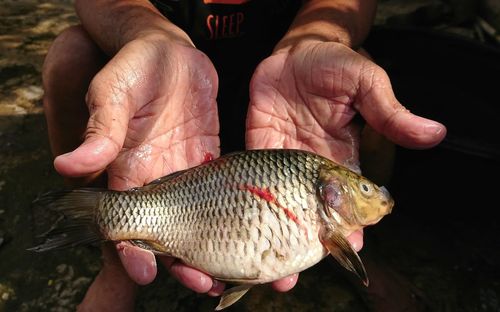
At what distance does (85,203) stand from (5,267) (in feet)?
4.65

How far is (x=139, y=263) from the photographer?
2084mm

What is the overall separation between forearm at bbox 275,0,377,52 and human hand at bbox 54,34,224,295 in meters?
0.59

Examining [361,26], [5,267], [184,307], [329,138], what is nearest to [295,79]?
[329,138]

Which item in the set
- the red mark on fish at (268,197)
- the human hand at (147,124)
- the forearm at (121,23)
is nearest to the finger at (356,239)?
the red mark on fish at (268,197)

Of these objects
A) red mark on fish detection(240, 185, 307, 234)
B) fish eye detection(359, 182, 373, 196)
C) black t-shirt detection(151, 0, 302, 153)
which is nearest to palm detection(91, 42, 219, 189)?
black t-shirt detection(151, 0, 302, 153)

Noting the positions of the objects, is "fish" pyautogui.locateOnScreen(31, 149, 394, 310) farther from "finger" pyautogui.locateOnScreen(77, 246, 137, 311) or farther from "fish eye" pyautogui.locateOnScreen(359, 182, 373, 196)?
"finger" pyautogui.locateOnScreen(77, 246, 137, 311)

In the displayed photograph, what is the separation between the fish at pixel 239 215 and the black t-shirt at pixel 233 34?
4.02 feet

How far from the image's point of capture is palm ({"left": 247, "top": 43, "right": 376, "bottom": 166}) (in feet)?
7.57

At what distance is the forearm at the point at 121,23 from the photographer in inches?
104

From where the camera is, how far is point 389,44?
398 centimetres

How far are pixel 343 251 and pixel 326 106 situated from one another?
2.61 ft

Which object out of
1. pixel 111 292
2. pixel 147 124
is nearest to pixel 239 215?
pixel 147 124

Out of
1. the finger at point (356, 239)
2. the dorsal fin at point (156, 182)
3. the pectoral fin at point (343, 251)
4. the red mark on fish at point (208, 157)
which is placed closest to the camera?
the pectoral fin at point (343, 251)

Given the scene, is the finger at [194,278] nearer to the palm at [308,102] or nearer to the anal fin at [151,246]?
the anal fin at [151,246]
